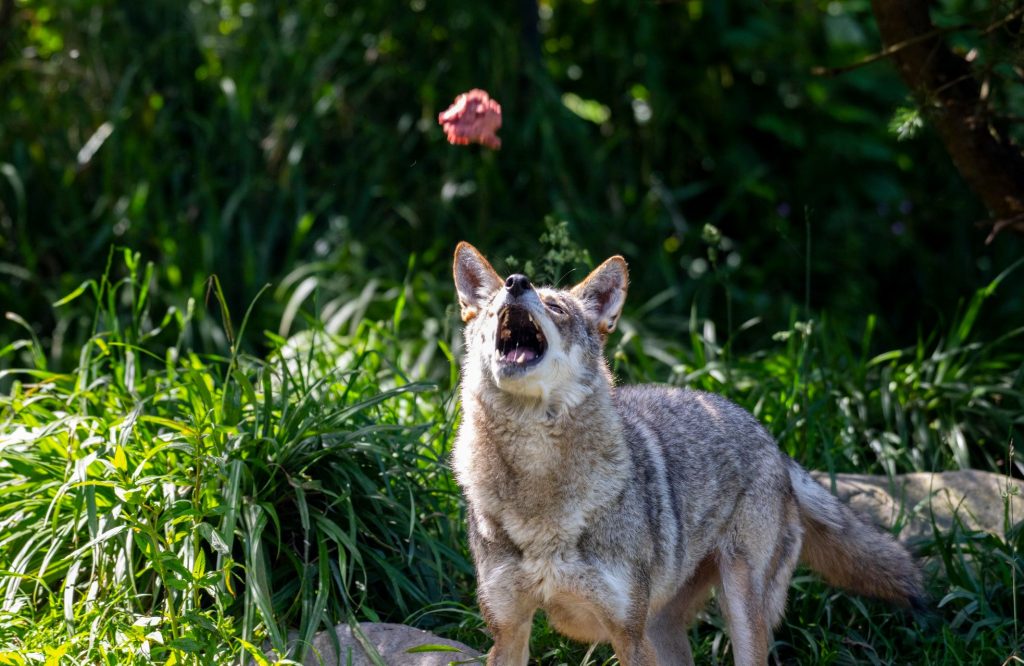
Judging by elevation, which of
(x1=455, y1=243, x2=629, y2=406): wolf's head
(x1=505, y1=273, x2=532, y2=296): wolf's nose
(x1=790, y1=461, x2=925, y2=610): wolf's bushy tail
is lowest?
(x1=790, y1=461, x2=925, y2=610): wolf's bushy tail

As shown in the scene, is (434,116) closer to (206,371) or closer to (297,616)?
→ (206,371)

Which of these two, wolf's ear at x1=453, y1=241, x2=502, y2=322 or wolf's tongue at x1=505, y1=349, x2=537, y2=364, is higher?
wolf's ear at x1=453, y1=241, x2=502, y2=322

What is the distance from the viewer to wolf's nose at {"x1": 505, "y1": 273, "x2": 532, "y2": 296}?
394 centimetres

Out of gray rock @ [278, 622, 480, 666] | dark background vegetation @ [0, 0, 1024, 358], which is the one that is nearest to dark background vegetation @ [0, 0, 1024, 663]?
dark background vegetation @ [0, 0, 1024, 358]

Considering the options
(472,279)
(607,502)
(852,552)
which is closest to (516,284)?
(472,279)

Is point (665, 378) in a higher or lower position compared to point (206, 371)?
lower

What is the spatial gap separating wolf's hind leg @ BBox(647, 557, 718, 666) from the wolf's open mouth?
1.21 meters

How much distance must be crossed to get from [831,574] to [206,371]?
2.85m

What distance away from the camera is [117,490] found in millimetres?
4711

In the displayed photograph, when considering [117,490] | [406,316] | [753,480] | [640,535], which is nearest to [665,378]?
[406,316]

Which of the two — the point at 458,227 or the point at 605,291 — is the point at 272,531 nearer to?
the point at 605,291

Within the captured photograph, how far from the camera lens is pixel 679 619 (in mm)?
4824

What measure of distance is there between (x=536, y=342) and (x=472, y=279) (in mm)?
526

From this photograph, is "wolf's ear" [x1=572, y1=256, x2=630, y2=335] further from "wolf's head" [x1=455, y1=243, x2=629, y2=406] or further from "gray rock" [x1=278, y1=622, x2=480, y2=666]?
"gray rock" [x1=278, y1=622, x2=480, y2=666]
